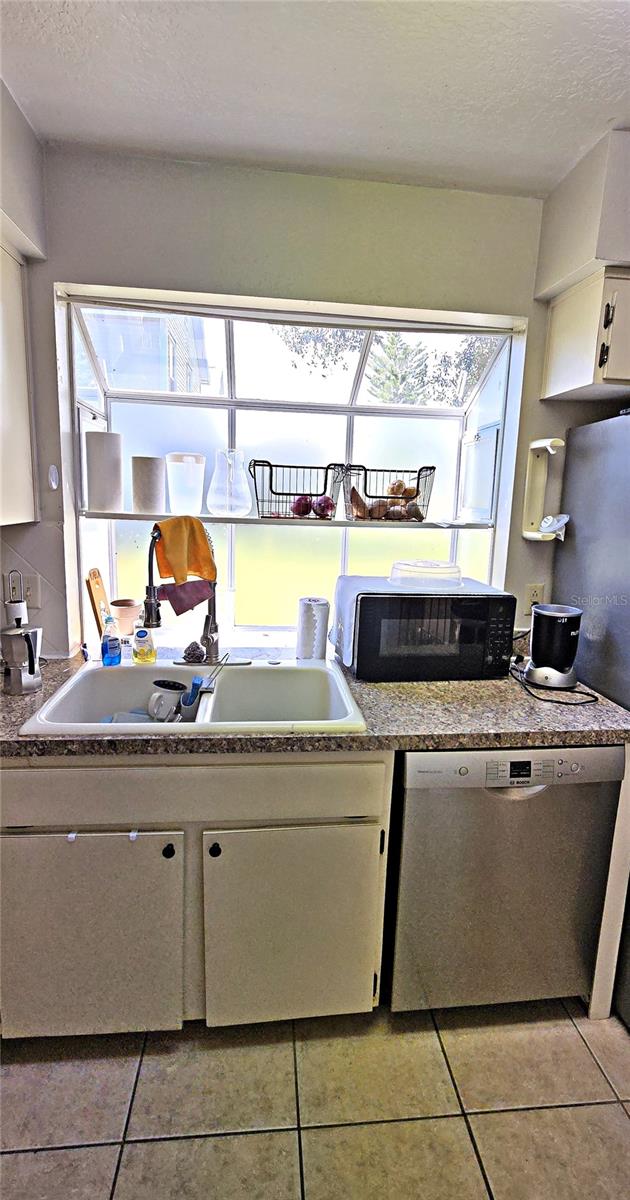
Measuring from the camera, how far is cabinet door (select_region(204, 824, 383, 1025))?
4.52ft

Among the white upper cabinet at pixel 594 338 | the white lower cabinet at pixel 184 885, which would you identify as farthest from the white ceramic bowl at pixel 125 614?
the white upper cabinet at pixel 594 338

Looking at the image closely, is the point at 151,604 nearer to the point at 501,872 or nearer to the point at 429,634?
the point at 429,634

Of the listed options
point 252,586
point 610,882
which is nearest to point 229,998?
point 610,882

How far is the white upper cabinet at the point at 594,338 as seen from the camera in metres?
1.60

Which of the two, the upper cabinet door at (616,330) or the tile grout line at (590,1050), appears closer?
the tile grout line at (590,1050)

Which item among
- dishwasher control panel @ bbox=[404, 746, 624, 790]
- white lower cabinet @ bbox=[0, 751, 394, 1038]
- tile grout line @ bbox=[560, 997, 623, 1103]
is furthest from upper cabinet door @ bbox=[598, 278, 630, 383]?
tile grout line @ bbox=[560, 997, 623, 1103]

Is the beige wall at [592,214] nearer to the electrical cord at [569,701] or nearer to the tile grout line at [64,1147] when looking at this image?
the electrical cord at [569,701]

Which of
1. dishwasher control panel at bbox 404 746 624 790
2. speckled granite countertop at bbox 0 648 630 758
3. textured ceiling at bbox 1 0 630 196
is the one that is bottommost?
dishwasher control panel at bbox 404 746 624 790

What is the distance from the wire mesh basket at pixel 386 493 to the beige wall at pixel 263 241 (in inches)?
22.2

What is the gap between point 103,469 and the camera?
190 centimetres

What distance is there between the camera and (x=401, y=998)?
4.95 feet

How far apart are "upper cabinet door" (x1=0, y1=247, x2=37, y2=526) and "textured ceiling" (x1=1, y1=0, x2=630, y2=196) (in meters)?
0.44

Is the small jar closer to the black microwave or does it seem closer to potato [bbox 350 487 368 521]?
the black microwave

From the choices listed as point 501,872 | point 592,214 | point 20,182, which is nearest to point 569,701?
point 501,872
